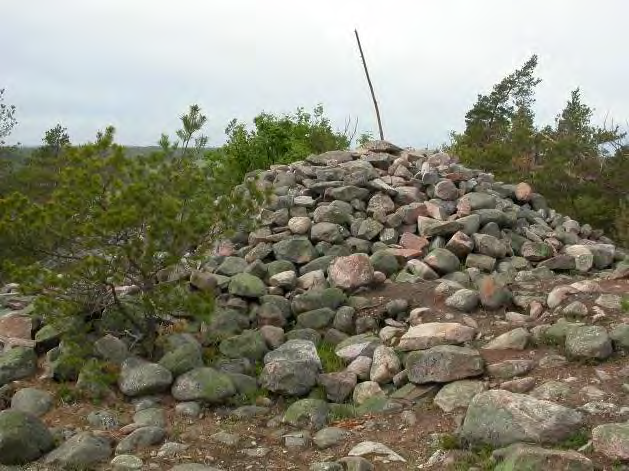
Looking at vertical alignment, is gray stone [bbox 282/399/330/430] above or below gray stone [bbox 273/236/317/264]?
below

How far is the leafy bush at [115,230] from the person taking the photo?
6.32 meters

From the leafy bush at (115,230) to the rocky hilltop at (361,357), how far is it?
1.39 ft

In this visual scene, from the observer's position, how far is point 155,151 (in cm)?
698

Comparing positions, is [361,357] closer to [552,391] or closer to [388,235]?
[552,391]

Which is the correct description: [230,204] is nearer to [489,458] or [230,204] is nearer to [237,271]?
[237,271]

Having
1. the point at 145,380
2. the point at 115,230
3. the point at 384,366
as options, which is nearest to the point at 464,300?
the point at 384,366

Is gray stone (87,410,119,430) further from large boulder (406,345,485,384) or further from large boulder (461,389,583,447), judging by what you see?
large boulder (461,389,583,447)

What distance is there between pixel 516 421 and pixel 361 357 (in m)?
2.16

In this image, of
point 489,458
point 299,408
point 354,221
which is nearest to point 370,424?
point 299,408

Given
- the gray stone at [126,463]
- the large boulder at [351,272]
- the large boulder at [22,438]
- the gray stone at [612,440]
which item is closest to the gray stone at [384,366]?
the large boulder at [351,272]

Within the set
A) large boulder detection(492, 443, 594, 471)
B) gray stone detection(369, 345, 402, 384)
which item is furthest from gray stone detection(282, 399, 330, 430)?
large boulder detection(492, 443, 594, 471)

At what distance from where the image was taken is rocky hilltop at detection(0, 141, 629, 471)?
508cm

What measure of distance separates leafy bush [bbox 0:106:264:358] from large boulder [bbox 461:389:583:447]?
9.66 ft

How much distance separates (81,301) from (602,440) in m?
4.82
